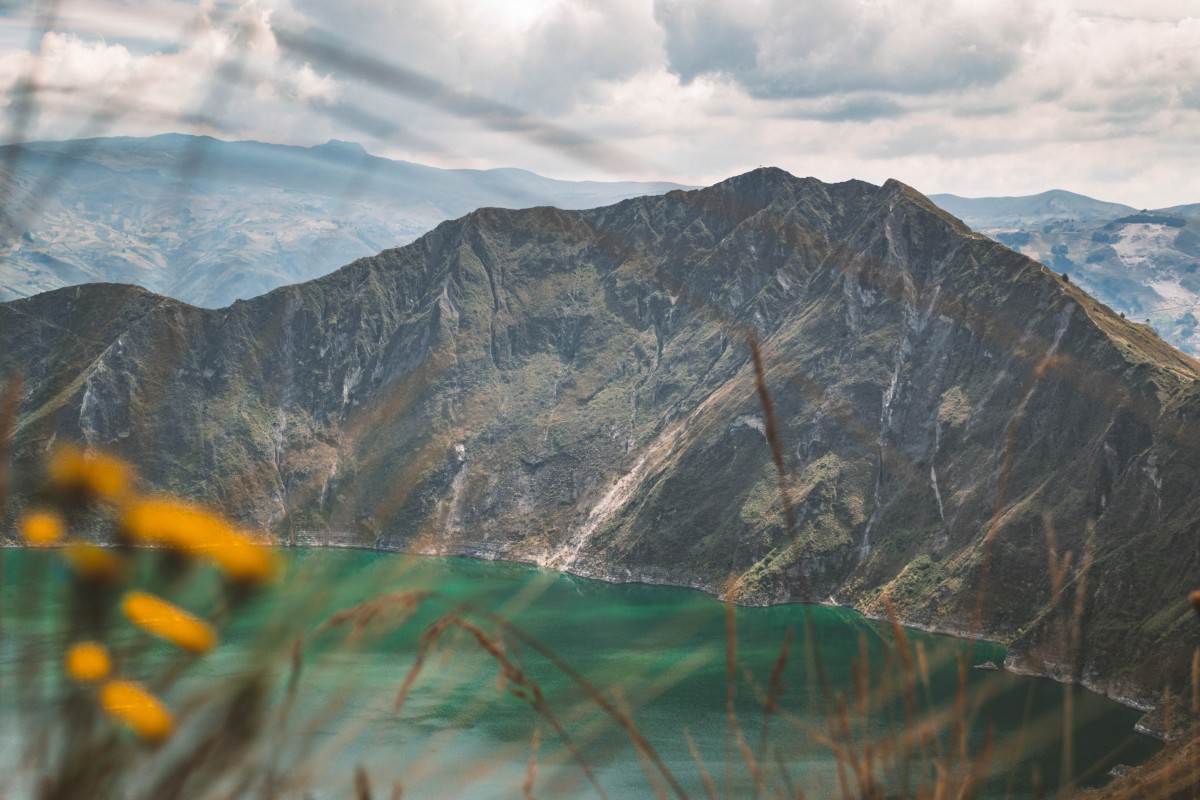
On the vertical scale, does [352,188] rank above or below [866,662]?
above

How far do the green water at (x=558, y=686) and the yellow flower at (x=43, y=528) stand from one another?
0.06 meters

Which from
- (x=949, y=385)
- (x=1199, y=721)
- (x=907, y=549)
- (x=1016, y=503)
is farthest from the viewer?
(x=949, y=385)

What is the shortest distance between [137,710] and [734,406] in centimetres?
11673

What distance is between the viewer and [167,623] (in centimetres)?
135

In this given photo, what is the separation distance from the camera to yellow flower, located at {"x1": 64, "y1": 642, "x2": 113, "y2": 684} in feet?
4.75

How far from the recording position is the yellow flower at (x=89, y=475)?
1.43 metres

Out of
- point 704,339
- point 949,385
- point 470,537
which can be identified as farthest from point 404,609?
point 704,339

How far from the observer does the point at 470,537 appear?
4843 inches

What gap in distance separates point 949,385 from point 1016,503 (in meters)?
21.7

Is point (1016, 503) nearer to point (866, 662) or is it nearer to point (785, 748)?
point (785, 748)

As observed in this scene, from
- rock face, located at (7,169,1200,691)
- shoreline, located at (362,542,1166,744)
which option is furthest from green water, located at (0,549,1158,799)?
rock face, located at (7,169,1200,691)

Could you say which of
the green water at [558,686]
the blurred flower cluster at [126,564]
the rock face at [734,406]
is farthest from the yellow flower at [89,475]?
the rock face at [734,406]

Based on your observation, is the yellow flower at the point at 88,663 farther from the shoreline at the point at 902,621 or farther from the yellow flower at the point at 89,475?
the shoreline at the point at 902,621

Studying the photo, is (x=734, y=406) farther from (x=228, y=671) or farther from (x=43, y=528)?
(x=43, y=528)
